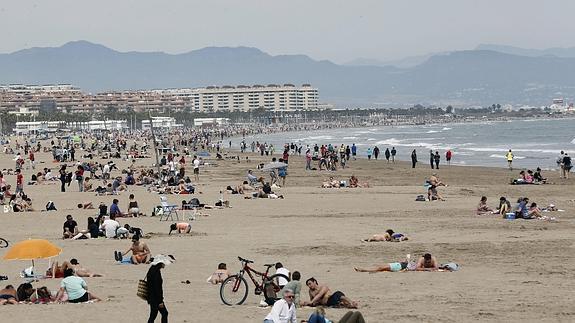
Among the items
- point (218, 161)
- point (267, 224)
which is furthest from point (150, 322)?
point (218, 161)

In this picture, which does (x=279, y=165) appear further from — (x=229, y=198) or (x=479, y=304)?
(x=479, y=304)

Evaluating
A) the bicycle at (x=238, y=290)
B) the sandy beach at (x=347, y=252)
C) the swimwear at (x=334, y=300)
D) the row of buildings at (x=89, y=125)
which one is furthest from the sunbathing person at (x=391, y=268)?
the row of buildings at (x=89, y=125)

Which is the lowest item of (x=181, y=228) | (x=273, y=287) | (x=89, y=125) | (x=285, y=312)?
(x=89, y=125)

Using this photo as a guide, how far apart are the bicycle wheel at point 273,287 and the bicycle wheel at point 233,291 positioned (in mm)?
271

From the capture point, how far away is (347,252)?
57.8 feet

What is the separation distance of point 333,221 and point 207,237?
418cm

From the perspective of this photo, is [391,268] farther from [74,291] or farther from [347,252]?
[74,291]

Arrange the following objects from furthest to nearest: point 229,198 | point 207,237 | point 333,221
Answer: point 229,198
point 333,221
point 207,237

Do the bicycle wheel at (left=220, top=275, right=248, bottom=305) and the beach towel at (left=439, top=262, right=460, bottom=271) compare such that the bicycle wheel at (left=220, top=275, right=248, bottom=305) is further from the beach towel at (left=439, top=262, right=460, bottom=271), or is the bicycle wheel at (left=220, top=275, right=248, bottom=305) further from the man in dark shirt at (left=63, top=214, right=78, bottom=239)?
the man in dark shirt at (left=63, top=214, right=78, bottom=239)

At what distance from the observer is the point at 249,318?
11750 millimetres

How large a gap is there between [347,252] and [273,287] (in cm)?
513

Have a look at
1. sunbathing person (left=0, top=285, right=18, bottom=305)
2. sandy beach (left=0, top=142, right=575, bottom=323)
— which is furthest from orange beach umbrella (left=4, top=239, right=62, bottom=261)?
sunbathing person (left=0, top=285, right=18, bottom=305)

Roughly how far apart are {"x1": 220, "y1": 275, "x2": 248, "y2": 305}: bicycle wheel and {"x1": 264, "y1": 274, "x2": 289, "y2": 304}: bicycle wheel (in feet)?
0.89

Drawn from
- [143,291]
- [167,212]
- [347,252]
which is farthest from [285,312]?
[167,212]
